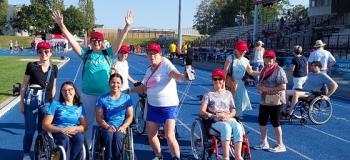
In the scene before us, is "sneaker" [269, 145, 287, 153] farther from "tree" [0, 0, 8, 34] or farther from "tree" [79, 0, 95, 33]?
"tree" [0, 0, 8, 34]

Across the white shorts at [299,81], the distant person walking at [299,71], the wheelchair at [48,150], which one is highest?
the distant person walking at [299,71]

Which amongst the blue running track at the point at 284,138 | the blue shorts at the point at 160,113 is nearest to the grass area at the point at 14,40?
the blue running track at the point at 284,138

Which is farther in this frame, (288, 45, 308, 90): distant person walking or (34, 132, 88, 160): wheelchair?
(288, 45, 308, 90): distant person walking

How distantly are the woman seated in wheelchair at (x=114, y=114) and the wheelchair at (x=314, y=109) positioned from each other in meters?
5.47

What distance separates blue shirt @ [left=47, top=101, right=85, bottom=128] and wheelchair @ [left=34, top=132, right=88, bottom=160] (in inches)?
8.3

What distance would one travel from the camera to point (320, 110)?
10.4 m

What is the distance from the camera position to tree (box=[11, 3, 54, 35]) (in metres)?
90.6

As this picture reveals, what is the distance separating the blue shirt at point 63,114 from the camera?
18.4 feet

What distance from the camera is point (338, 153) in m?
7.75

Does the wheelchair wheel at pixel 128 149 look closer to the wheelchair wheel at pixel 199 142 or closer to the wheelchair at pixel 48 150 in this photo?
the wheelchair at pixel 48 150

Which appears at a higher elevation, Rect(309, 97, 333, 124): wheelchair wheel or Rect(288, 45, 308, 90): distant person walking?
Rect(288, 45, 308, 90): distant person walking

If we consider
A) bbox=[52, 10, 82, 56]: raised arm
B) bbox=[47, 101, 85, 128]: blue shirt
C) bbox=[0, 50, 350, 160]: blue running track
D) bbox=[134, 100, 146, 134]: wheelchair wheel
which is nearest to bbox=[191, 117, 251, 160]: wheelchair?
bbox=[0, 50, 350, 160]: blue running track

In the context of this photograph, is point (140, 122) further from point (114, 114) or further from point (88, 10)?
point (88, 10)

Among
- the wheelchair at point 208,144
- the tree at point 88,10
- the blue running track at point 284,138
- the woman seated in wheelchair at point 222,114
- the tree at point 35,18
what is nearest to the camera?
the woman seated in wheelchair at point 222,114
